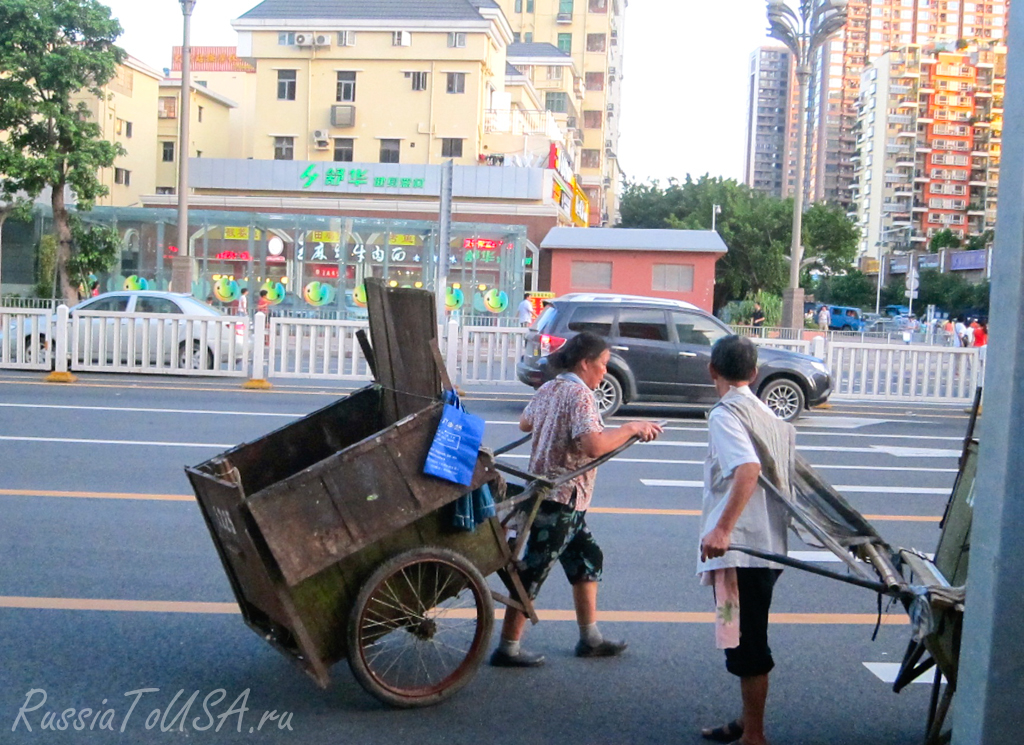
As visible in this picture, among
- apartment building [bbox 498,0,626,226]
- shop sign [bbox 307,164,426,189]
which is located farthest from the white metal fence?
apartment building [bbox 498,0,626,226]

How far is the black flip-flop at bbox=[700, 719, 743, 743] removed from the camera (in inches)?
171

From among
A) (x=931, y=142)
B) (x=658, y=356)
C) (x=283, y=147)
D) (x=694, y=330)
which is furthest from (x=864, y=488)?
(x=931, y=142)

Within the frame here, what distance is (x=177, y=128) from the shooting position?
55.0 meters

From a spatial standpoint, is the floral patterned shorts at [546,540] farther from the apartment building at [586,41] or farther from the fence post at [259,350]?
the apartment building at [586,41]

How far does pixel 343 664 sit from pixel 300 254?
30.4 meters

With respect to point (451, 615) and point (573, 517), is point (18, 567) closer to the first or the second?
point (451, 615)

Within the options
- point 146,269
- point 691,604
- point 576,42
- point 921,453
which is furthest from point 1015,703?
point 576,42

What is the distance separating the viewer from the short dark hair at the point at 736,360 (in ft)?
13.7

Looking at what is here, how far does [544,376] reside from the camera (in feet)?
47.7

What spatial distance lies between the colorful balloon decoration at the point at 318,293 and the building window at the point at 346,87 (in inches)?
673

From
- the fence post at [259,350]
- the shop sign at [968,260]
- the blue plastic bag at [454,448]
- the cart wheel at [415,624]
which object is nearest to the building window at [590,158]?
the shop sign at [968,260]

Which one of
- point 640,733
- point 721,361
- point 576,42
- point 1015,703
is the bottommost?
point 640,733

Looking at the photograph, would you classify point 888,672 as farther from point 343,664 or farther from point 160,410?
point 160,410

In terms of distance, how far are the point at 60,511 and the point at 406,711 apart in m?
4.30
